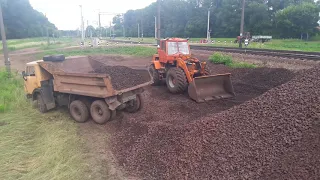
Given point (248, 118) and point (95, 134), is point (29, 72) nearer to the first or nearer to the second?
point (95, 134)

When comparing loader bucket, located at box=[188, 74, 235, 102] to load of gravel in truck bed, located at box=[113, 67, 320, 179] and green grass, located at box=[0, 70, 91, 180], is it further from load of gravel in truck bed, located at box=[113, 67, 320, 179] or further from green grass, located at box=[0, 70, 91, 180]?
green grass, located at box=[0, 70, 91, 180]

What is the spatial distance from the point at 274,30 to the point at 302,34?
18.0 feet

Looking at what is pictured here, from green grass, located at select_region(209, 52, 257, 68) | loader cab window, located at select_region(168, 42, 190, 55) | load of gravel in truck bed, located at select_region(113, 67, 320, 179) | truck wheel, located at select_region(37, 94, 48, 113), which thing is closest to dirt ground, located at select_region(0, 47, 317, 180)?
load of gravel in truck bed, located at select_region(113, 67, 320, 179)

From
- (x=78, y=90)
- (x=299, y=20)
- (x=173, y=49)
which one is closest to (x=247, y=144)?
(x=78, y=90)

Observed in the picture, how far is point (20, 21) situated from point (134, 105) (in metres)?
72.4

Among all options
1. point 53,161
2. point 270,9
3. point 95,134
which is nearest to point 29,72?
point 95,134

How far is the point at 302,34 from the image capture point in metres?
44.9

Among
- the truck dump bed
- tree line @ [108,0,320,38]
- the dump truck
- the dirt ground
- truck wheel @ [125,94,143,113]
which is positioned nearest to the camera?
the dirt ground

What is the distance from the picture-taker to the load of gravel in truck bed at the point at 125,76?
8.01 meters

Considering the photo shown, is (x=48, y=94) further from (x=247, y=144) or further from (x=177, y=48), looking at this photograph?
(x=247, y=144)

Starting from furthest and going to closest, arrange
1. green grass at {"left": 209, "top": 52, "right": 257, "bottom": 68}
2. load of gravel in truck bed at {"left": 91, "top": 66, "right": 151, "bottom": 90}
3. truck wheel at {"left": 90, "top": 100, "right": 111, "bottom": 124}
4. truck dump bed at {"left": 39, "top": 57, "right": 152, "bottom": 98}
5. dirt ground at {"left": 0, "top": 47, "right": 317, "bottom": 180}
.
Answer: green grass at {"left": 209, "top": 52, "right": 257, "bottom": 68}, load of gravel in truck bed at {"left": 91, "top": 66, "right": 151, "bottom": 90}, truck wheel at {"left": 90, "top": 100, "right": 111, "bottom": 124}, truck dump bed at {"left": 39, "top": 57, "right": 152, "bottom": 98}, dirt ground at {"left": 0, "top": 47, "right": 317, "bottom": 180}

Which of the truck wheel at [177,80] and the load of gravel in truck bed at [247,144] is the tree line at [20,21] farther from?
the load of gravel in truck bed at [247,144]

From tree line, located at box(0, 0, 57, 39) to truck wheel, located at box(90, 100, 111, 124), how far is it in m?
62.7

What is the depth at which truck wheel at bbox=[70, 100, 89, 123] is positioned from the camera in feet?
26.5
